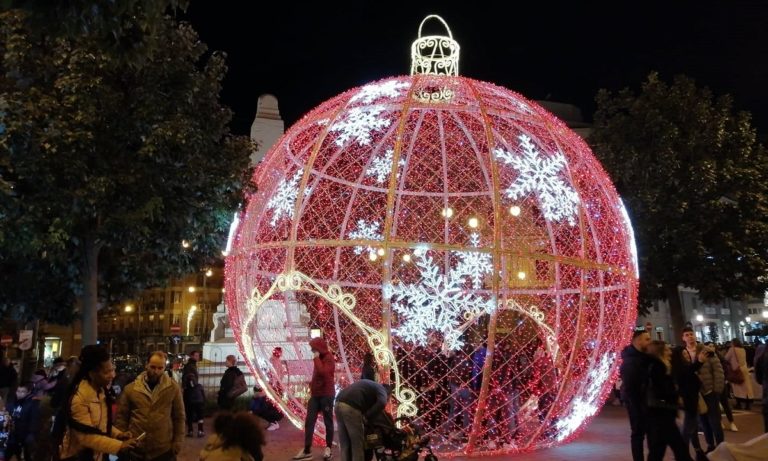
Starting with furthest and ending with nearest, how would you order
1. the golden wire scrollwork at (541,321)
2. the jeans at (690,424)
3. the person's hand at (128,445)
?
the golden wire scrollwork at (541,321) < the jeans at (690,424) < the person's hand at (128,445)

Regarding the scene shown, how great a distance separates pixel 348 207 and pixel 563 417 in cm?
421

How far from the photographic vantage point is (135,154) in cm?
953

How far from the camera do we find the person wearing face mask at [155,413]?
462 cm

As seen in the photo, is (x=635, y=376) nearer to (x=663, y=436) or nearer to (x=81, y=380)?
(x=663, y=436)

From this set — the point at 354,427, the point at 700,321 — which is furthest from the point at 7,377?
the point at 700,321

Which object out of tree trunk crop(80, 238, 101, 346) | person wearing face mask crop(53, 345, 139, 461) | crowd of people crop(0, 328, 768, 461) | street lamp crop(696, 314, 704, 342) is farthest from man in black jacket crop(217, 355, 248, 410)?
street lamp crop(696, 314, 704, 342)

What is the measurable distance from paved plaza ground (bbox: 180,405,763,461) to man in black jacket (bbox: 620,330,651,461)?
1.85m

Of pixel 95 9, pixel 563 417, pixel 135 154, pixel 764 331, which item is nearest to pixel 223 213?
pixel 135 154

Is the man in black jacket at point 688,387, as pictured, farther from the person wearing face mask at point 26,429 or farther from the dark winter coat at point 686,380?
the person wearing face mask at point 26,429

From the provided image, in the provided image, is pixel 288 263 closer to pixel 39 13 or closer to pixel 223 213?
pixel 223 213

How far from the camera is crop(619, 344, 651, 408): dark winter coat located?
5621 millimetres

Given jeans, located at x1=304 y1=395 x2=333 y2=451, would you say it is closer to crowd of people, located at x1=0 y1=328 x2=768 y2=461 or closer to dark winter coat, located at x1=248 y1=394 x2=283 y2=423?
crowd of people, located at x1=0 y1=328 x2=768 y2=461

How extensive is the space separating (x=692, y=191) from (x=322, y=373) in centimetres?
1250

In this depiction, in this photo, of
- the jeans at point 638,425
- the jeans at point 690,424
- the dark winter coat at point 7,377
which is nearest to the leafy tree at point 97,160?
the dark winter coat at point 7,377
